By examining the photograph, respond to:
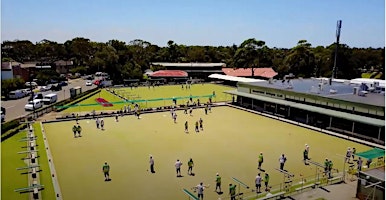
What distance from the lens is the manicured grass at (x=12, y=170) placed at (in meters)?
14.5

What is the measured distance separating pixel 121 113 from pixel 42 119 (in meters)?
7.29

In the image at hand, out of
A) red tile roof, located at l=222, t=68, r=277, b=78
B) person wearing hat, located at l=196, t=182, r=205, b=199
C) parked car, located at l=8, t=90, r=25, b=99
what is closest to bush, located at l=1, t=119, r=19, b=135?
person wearing hat, located at l=196, t=182, r=205, b=199

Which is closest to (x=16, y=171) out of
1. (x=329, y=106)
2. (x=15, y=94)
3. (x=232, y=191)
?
(x=232, y=191)

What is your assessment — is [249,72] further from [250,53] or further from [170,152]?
[170,152]

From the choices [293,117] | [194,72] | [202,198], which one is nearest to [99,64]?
[194,72]

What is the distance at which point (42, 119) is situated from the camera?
3008 cm

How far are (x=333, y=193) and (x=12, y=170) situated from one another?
16.3 m

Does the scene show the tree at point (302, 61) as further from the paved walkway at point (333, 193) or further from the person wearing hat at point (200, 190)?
the person wearing hat at point (200, 190)

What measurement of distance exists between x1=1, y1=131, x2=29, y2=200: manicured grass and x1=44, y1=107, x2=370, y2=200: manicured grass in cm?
180

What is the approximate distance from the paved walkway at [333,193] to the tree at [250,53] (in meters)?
51.0

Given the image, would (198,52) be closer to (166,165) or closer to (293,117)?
(293,117)

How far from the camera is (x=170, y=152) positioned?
20656 mm

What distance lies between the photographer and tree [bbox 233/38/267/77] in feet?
216

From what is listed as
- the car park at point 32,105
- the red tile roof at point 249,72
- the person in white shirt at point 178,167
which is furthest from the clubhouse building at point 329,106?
the red tile roof at point 249,72
